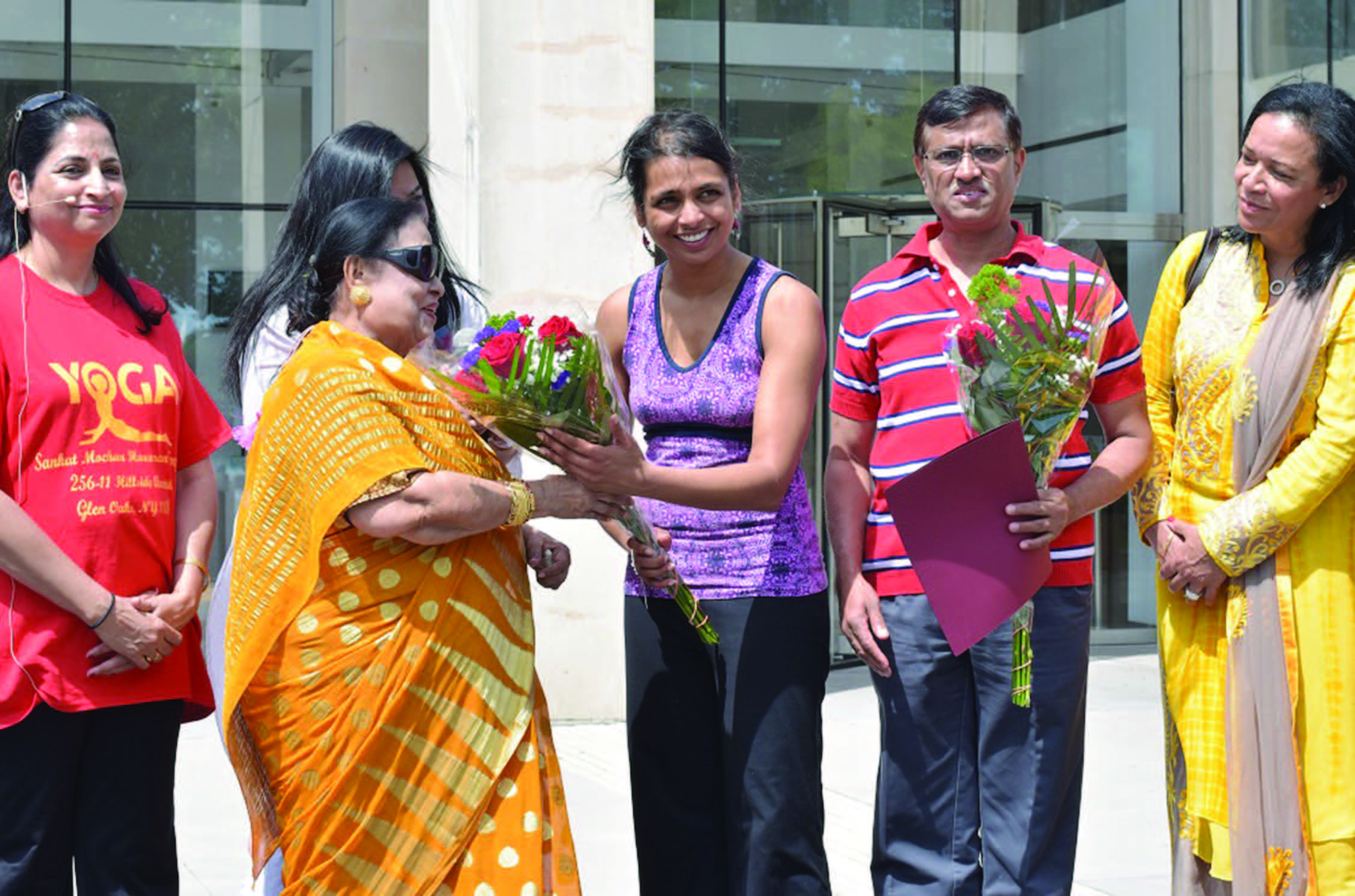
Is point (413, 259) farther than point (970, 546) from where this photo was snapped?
No

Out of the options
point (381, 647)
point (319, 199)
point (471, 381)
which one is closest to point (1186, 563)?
point (471, 381)

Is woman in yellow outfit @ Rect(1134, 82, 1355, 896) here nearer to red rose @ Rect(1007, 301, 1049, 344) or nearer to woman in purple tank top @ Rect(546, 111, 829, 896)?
red rose @ Rect(1007, 301, 1049, 344)

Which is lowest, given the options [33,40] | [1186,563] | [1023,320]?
[1186,563]

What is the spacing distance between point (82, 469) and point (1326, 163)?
9.43ft

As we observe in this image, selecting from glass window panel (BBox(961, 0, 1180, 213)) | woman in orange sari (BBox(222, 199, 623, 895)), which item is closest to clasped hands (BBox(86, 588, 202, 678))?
woman in orange sari (BBox(222, 199, 623, 895))

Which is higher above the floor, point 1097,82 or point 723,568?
point 1097,82

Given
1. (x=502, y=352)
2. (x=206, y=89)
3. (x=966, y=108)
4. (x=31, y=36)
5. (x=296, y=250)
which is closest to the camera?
(x=502, y=352)

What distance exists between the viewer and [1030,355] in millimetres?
3412

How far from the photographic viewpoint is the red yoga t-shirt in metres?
3.69

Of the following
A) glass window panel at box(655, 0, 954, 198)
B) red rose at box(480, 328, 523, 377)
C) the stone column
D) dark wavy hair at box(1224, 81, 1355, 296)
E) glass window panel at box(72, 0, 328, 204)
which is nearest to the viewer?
red rose at box(480, 328, 523, 377)

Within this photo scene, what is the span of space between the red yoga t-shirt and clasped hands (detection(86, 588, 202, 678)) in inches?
1.4

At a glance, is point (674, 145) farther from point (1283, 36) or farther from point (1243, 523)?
point (1283, 36)

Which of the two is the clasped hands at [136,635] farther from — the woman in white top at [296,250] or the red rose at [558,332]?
the red rose at [558,332]

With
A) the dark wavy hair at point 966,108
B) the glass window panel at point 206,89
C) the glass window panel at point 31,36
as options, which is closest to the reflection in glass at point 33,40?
the glass window panel at point 31,36
